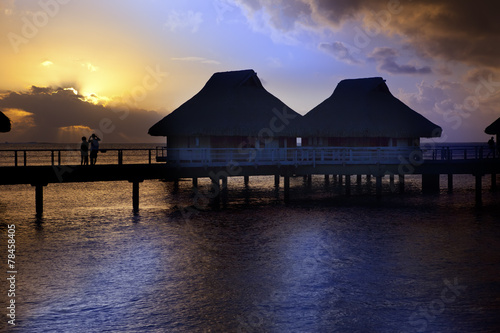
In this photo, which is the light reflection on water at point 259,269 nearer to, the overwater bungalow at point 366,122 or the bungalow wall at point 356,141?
the overwater bungalow at point 366,122

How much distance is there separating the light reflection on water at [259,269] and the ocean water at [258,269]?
0.16ft

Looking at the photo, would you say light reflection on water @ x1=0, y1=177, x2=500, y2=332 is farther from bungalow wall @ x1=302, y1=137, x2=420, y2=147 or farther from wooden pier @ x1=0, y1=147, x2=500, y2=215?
bungalow wall @ x1=302, y1=137, x2=420, y2=147

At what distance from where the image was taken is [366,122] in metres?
36.9

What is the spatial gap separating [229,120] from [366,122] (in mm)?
10121

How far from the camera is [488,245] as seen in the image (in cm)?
1967

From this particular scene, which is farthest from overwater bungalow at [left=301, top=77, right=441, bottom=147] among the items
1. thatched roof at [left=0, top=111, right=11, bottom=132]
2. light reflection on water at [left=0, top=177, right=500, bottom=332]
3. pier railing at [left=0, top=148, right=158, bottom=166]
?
thatched roof at [left=0, top=111, right=11, bottom=132]

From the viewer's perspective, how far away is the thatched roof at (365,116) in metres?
36.3

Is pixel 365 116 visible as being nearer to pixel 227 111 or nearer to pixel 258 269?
pixel 227 111

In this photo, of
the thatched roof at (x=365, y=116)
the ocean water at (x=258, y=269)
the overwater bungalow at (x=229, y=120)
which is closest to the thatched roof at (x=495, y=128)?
the thatched roof at (x=365, y=116)

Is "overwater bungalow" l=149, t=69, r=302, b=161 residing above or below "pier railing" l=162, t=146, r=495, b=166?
above

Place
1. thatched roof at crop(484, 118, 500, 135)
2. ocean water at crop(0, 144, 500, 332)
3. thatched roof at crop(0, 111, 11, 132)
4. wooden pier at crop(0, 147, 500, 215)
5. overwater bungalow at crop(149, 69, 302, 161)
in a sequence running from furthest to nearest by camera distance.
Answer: thatched roof at crop(484, 118, 500, 135) < overwater bungalow at crop(149, 69, 302, 161) < thatched roof at crop(0, 111, 11, 132) < wooden pier at crop(0, 147, 500, 215) < ocean water at crop(0, 144, 500, 332)

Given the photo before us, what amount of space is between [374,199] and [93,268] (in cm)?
2283

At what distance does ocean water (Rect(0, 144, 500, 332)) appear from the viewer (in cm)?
1141

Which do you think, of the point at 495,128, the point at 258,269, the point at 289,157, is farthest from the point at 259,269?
the point at 495,128
